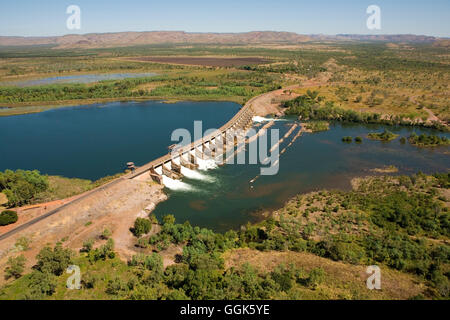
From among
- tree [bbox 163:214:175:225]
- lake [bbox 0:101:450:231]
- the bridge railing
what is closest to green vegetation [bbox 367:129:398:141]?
lake [bbox 0:101:450:231]

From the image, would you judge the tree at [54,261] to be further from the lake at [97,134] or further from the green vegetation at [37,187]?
the lake at [97,134]

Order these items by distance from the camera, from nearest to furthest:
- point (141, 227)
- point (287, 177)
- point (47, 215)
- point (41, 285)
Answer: point (41, 285), point (141, 227), point (47, 215), point (287, 177)

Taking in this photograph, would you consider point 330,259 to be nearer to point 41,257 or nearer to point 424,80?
point 41,257

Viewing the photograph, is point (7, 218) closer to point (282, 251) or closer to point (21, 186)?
point (21, 186)

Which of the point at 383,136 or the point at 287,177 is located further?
the point at 383,136

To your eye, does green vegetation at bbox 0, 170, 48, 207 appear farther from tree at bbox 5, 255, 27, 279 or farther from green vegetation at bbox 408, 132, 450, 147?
green vegetation at bbox 408, 132, 450, 147

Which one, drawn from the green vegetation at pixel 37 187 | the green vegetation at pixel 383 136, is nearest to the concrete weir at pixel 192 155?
the green vegetation at pixel 37 187

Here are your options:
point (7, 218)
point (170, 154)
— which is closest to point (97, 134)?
point (170, 154)

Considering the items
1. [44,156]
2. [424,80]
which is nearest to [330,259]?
[44,156]
